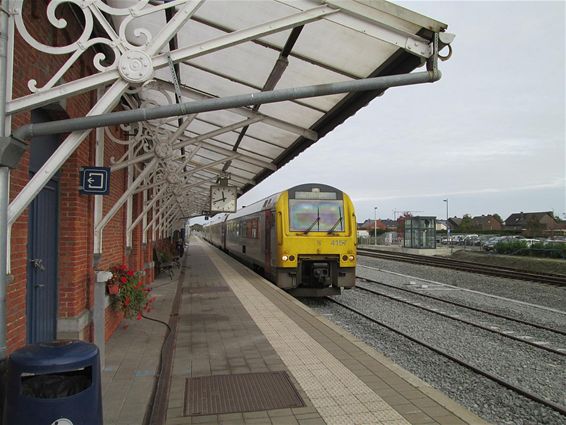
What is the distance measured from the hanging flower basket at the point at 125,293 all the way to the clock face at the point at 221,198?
8.47m

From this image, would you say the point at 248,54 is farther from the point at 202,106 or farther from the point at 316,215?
the point at 316,215

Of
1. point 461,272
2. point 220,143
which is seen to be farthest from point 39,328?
point 461,272

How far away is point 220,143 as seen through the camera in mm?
11492

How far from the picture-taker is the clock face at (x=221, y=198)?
1521 cm

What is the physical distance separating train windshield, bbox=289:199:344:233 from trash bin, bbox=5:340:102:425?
9019 millimetres

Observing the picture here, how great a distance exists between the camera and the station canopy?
132 inches

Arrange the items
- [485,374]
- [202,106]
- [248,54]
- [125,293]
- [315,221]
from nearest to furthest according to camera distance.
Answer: [202,106] < [248,54] < [485,374] < [125,293] < [315,221]

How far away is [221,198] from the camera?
50.3ft

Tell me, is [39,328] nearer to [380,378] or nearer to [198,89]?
[380,378]

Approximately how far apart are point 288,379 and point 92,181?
3.06 metres

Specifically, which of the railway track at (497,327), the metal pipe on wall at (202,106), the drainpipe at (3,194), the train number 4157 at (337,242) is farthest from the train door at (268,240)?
the drainpipe at (3,194)

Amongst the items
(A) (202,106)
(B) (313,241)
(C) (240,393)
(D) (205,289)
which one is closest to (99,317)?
(C) (240,393)

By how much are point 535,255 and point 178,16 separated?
1271 inches

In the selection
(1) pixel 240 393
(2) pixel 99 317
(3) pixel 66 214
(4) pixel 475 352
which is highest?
(3) pixel 66 214
